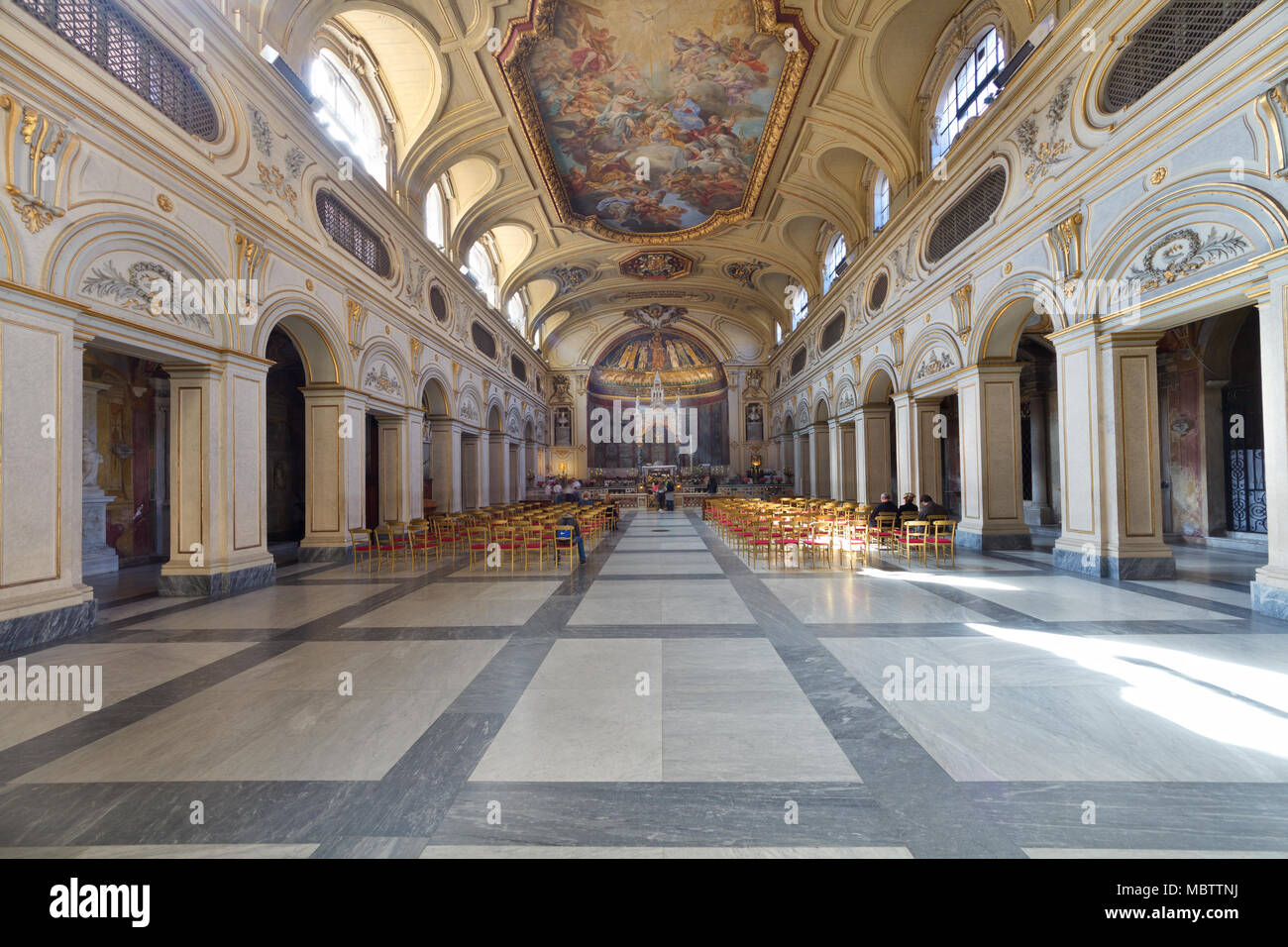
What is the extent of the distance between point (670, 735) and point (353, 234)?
12.3m

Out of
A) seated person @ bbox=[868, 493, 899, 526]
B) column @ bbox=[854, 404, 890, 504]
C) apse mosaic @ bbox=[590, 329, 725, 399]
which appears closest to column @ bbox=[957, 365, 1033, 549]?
seated person @ bbox=[868, 493, 899, 526]

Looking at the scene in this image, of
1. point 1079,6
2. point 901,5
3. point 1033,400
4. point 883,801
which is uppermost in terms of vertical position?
point 901,5

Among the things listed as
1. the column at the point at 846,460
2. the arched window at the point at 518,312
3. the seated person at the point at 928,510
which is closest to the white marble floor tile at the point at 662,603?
the seated person at the point at 928,510

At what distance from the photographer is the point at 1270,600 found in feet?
18.5

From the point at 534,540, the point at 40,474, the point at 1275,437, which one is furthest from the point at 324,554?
the point at 1275,437

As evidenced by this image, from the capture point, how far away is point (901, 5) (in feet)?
35.0

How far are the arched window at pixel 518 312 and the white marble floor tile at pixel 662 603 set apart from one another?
21018 mm

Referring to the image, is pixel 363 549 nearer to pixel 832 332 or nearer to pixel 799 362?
pixel 832 332

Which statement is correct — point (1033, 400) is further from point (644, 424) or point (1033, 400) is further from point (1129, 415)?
point (644, 424)

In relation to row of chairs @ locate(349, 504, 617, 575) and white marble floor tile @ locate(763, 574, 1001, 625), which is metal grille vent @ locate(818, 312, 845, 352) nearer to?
row of chairs @ locate(349, 504, 617, 575)

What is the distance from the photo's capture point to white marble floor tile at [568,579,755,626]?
19.2 ft

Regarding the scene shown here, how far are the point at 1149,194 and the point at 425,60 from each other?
43.8ft

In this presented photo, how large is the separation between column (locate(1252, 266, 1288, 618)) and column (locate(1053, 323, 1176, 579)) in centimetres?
190
